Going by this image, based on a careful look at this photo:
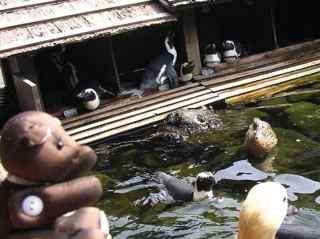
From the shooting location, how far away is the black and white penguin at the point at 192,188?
21.7 feet

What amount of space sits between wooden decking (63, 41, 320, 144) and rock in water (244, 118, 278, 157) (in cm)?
255

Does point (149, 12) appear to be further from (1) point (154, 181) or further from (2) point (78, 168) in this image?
(2) point (78, 168)

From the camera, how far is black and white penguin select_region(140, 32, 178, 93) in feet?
37.1

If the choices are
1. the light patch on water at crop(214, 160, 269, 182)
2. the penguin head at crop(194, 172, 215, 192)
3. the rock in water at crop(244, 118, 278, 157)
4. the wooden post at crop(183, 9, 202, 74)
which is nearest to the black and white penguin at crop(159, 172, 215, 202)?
the penguin head at crop(194, 172, 215, 192)

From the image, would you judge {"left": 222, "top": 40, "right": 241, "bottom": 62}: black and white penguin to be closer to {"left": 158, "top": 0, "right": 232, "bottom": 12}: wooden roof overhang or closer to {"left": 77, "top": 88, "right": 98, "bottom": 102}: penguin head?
{"left": 158, "top": 0, "right": 232, "bottom": 12}: wooden roof overhang

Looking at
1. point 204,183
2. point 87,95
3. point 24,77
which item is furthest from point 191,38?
point 204,183

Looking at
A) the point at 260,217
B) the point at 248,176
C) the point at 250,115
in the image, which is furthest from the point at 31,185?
the point at 250,115

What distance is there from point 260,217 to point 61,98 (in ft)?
30.5

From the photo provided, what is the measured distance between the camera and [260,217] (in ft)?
10.4

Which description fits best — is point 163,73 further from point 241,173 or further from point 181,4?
point 241,173

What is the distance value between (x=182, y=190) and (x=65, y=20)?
4703 mm

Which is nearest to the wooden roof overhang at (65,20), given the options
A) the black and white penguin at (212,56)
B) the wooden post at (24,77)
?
the wooden post at (24,77)

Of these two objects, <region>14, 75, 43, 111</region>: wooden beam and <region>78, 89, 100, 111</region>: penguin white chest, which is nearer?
<region>14, 75, 43, 111</region>: wooden beam

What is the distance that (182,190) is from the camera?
22.4ft
